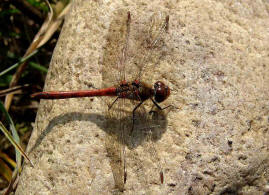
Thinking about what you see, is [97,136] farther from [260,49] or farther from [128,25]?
[260,49]

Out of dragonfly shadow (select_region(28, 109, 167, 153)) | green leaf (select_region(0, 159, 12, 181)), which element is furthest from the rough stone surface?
green leaf (select_region(0, 159, 12, 181))

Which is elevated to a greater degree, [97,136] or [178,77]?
[178,77]

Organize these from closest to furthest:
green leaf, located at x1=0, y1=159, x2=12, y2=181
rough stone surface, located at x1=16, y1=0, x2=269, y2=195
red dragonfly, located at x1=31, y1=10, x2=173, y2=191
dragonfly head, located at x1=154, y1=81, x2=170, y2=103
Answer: rough stone surface, located at x1=16, y1=0, x2=269, y2=195 → dragonfly head, located at x1=154, y1=81, x2=170, y2=103 → red dragonfly, located at x1=31, y1=10, x2=173, y2=191 → green leaf, located at x1=0, y1=159, x2=12, y2=181

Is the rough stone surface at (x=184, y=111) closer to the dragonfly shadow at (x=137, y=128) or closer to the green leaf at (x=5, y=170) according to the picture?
the dragonfly shadow at (x=137, y=128)

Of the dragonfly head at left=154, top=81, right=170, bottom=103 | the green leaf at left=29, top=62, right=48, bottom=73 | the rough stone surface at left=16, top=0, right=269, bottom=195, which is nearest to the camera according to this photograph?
the rough stone surface at left=16, top=0, right=269, bottom=195

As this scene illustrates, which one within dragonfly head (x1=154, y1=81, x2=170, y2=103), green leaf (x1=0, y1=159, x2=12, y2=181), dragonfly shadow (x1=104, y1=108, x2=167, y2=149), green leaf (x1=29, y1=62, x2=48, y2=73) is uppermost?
green leaf (x1=29, y1=62, x2=48, y2=73)

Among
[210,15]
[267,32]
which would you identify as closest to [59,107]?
[210,15]

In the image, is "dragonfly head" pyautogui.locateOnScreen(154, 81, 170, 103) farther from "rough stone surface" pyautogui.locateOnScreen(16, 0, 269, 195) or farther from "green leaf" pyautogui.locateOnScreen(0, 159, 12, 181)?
"green leaf" pyautogui.locateOnScreen(0, 159, 12, 181)
